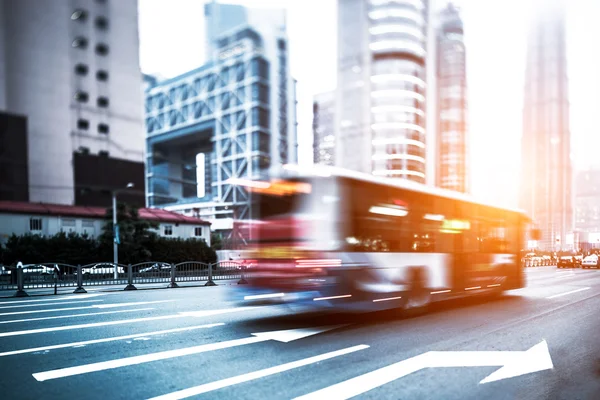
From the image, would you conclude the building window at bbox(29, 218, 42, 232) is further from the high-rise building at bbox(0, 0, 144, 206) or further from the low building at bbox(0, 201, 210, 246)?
the high-rise building at bbox(0, 0, 144, 206)

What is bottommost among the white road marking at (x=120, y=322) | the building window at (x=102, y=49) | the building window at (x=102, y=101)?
the white road marking at (x=120, y=322)

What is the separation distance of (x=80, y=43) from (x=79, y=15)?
3.42 metres

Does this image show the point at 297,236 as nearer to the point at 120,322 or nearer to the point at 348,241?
the point at 348,241

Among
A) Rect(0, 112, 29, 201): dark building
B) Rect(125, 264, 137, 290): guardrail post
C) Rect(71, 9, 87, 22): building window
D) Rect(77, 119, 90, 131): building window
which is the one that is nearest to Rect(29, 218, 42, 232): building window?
Rect(0, 112, 29, 201): dark building

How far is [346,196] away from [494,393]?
14.6 ft

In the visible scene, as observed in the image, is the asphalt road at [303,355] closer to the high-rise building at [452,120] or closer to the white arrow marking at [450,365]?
the white arrow marking at [450,365]

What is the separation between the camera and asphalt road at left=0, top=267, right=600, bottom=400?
16.2 feet

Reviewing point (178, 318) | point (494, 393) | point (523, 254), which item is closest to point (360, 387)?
point (494, 393)

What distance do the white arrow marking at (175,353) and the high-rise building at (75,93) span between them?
160ft

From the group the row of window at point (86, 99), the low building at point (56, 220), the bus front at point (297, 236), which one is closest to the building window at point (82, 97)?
the row of window at point (86, 99)

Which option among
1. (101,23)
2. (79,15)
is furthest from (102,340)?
(101,23)

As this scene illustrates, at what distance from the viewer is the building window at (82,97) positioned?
53812 millimetres

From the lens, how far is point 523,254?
15086 millimetres

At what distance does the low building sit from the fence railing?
Result: 19.8 m
